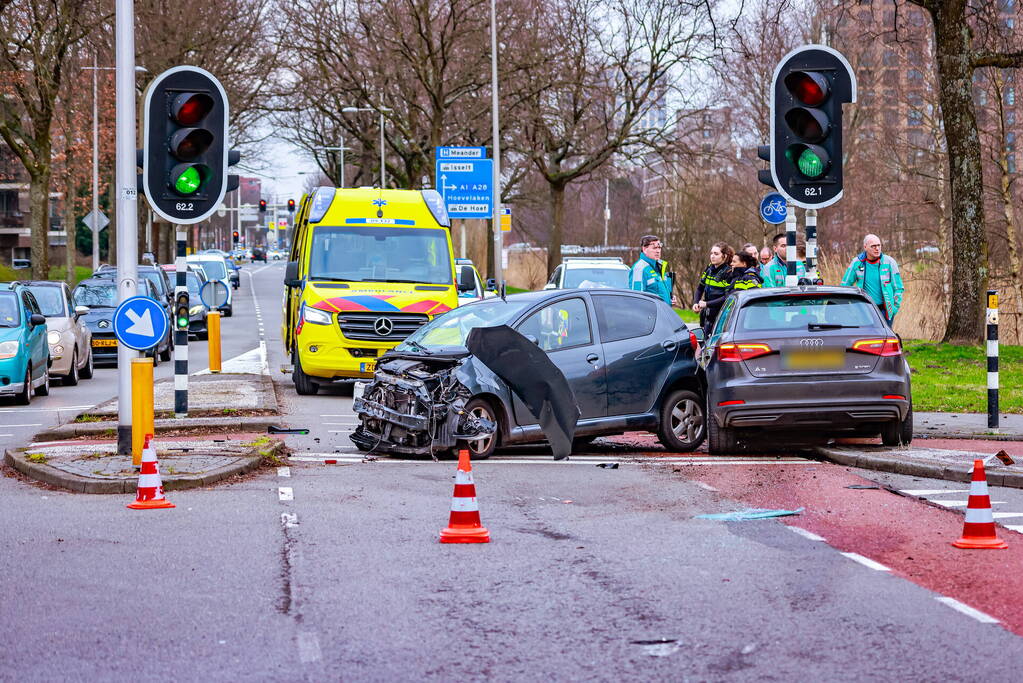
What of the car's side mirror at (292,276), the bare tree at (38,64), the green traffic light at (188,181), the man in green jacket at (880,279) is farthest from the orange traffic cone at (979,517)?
the bare tree at (38,64)

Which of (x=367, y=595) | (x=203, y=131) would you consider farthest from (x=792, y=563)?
(x=203, y=131)

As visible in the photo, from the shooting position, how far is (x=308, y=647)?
19.7 feet

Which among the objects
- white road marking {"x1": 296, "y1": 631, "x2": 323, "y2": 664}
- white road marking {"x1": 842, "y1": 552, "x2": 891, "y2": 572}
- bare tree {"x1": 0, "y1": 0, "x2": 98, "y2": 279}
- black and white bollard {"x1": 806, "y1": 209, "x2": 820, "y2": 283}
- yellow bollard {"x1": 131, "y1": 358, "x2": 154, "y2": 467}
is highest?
bare tree {"x1": 0, "y1": 0, "x2": 98, "y2": 279}

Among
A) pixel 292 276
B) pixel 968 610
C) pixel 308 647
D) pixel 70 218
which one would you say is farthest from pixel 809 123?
pixel 70 218

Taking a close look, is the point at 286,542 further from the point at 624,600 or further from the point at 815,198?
the point at 815,198

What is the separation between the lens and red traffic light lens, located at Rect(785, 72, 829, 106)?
44.4 feet

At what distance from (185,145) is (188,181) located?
0.30m

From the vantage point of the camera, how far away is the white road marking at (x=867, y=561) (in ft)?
25.1

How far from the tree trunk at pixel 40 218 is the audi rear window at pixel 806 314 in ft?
101

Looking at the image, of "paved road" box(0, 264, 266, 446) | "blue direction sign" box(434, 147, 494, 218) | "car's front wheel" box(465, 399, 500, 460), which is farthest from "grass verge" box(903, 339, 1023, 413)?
"blue direction sign" box(434, 147, 494, 218)

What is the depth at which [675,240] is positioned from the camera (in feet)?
167

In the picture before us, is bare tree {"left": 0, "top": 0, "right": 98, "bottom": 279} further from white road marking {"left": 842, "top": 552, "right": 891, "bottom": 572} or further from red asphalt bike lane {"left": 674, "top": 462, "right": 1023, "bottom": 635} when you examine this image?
white road marking {"left": 842, "top": 552, "right": 891, "bottom": 572}

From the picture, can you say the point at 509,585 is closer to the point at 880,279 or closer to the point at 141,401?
the point at 141,401

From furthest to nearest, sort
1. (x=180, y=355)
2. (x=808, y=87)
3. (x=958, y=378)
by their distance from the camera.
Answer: (x=958, y=378), (x=180, y=355), (x=808, y=87)
